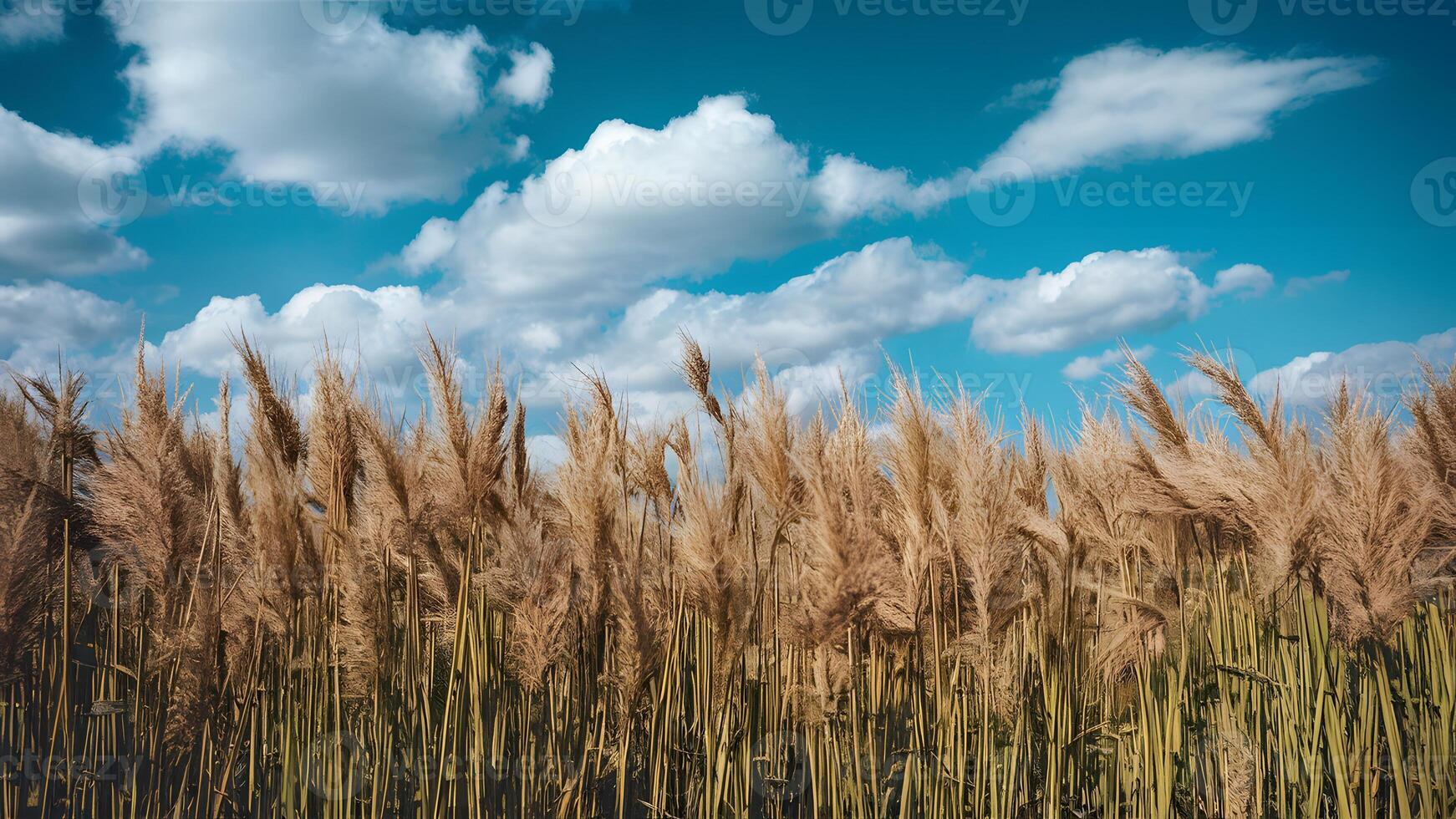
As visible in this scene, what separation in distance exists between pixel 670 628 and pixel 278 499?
153 centimetres

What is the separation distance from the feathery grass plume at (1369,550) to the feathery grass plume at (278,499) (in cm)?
418

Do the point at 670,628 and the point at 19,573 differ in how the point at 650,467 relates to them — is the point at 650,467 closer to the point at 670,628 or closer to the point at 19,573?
the point at 670,628

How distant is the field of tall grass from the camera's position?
2.88m

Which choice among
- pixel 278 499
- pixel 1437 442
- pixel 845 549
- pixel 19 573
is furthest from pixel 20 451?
pixel 1437 442

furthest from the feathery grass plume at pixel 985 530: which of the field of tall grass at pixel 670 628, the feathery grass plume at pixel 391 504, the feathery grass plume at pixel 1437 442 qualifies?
the feathery grass plume at pixel 1437 442

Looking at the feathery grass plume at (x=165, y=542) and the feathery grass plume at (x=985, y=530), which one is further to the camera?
the feathery grass plume at (x=165, y=542)

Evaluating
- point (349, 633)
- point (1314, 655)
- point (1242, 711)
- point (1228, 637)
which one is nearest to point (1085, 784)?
point (1242, 711)

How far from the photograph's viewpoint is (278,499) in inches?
122

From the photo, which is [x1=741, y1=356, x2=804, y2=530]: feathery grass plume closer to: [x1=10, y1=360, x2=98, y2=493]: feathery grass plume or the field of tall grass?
the field of tall grass

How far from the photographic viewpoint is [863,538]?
266cm

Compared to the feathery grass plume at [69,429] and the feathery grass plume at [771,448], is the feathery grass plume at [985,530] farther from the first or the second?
the feathery grass plume at [69,429]

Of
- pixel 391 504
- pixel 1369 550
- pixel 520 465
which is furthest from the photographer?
pixel 520 465

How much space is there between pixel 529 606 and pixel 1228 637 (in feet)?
12.6

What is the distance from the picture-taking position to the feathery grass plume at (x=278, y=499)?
10.3 feet
